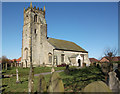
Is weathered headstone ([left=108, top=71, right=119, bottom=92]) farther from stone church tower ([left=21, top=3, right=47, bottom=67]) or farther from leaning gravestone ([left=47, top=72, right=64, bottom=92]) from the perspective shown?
stone church tower ([left=21, top=3, right=47, bottom=67])

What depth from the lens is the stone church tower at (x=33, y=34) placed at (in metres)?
31.7

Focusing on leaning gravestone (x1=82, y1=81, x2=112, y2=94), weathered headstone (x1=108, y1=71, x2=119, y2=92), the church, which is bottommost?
weathered headstone (x1=108, y1=71, x2=119, y2=92)

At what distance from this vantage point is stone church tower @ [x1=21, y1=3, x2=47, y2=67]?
31719 mm

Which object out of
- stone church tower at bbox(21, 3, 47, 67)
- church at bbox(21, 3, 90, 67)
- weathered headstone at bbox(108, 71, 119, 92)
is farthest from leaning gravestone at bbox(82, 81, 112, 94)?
stone church tower at bbox(21, 3, 47, 67)

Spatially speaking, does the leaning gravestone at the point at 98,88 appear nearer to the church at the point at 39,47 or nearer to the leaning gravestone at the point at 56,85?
the leaning gravestone at the point at 56,85

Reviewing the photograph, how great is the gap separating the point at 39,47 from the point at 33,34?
164 inches

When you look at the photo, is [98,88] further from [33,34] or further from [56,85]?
[33,34]

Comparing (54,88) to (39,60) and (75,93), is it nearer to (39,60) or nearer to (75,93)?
(75,93)

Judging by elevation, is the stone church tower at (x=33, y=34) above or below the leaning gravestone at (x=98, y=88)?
above

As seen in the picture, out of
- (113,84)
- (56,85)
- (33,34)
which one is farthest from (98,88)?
(33,34)

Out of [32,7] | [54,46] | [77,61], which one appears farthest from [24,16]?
[77,61]

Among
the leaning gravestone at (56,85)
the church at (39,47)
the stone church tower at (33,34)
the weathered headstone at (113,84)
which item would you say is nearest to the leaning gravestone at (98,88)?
the leaning gravestone at (56,85)

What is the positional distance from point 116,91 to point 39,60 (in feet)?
95.1

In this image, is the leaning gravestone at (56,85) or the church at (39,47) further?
the church at (39,47)
